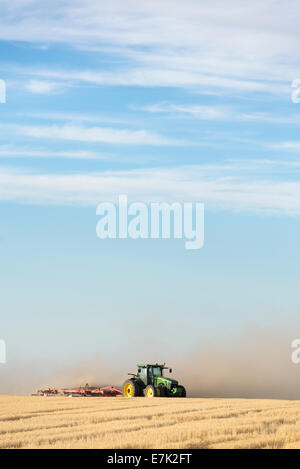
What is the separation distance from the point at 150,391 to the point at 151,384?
4.37ft

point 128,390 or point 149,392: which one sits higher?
point 128,390

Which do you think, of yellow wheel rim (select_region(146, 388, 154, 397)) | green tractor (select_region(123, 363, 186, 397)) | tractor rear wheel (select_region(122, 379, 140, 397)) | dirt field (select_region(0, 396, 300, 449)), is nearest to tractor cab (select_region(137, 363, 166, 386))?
green tractor (select_region(123, 363, 186, 397))

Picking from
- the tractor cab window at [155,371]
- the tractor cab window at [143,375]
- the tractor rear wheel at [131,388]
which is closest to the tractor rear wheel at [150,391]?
the tractor rear wheel at [131,388]

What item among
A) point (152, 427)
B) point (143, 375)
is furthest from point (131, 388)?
point (152, 427)

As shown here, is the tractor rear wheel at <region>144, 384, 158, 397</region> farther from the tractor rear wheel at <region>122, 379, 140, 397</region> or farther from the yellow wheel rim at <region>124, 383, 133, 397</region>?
the yellow wheel rim at <region>124, 383, 133, 397</region>

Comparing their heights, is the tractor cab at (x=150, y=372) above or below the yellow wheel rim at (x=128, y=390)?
above

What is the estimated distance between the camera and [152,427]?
27141 millimetres

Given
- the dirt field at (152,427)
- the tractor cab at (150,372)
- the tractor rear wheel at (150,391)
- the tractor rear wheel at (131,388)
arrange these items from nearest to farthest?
the dirt field at (152,427), the tractor rear wheel at (150,391), the tractor rear wheel at (131,388), the tractor cab at (150,372)

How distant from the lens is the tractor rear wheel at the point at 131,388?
49.8 meters

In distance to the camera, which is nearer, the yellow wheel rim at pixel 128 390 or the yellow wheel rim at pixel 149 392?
the yellow wheel rim at pixel 149 392

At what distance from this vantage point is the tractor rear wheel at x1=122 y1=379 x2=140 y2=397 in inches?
1960

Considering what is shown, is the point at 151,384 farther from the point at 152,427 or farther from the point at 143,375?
the point at 152,427

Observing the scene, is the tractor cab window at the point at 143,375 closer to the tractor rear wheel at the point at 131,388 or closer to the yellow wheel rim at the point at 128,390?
the tractor rear wheel at the point at 131,388
